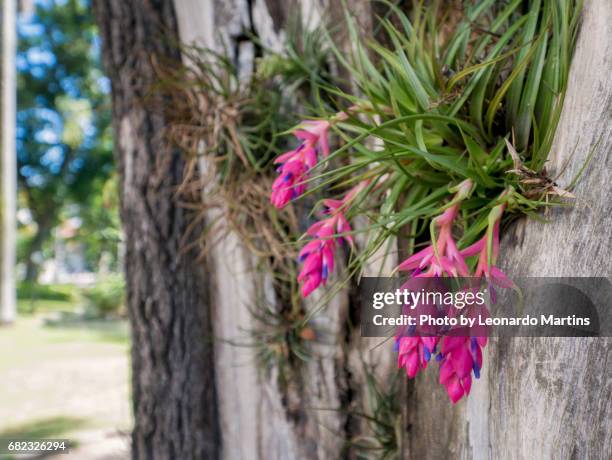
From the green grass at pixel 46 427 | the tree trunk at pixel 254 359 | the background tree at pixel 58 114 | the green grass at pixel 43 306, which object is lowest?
the green grass at pixel 46 427

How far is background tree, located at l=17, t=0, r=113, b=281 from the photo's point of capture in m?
12.3

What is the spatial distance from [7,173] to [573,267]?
8769mm

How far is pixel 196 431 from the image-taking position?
133cm

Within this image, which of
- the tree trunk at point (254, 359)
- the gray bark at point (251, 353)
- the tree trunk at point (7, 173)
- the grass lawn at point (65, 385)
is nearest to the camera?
the gray bark at point (251, 353)

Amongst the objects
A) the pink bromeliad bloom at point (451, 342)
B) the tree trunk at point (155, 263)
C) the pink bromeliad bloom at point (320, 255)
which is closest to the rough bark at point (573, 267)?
the pink bromeliad bloom at point (451, 342)

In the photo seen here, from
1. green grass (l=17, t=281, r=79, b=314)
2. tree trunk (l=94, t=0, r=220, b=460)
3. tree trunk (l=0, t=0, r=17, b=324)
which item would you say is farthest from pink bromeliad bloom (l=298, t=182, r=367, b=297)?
green grass (l=17, t=281, r=79, b=314)

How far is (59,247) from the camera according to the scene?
715 inches

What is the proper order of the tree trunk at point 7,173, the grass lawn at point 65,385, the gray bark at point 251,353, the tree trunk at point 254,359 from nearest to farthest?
the gray bark at point 251,353 < the tree trunk at point 254,359 < the grass lawn at point 65,385 < the tree trunk at point 7,173

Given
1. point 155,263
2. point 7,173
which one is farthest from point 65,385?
point 7,173

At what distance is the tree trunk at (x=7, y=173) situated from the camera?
8000 mm

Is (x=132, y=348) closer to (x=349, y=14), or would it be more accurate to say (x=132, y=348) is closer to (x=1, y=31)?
(x=349, y=14)

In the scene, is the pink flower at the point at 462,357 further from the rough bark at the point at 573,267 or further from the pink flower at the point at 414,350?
the rough bark at the point at 573,267

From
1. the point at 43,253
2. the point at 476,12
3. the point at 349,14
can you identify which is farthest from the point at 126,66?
the point at 43,253

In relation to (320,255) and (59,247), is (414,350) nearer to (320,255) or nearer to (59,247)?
(320,255)
